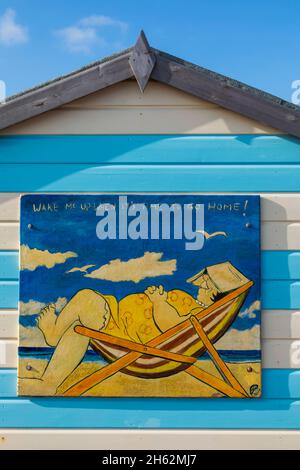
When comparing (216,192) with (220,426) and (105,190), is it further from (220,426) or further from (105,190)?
(220,426)

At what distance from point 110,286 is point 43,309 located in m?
0.45

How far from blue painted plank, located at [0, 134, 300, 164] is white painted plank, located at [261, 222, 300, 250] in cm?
42

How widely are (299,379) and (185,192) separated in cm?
138

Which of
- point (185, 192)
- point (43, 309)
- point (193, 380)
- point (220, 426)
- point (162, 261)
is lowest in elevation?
point (220, 426)

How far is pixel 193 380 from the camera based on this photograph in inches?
140

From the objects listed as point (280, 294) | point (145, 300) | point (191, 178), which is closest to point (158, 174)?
point (191, 178)

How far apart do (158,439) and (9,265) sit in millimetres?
1450

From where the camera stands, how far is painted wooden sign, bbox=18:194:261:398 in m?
3.56

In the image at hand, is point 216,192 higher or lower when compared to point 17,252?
higher

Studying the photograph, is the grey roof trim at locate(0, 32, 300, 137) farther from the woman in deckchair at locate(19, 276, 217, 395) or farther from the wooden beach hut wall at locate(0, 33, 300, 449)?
the woman in deckchair at locate(19, 276, 217, 395)

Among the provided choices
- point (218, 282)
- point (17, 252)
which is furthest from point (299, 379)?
point (17, 252)

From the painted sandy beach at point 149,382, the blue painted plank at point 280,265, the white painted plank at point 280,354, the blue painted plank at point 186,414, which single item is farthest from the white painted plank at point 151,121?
the blue painted plank at point 186,414

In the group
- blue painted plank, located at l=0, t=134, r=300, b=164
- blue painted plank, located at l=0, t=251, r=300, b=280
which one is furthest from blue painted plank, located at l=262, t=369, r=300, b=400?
blue painted plank, located at l=0, t=134, r=300, b=164

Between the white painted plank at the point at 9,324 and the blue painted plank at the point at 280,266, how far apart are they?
1.60 metres
